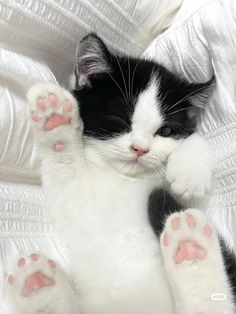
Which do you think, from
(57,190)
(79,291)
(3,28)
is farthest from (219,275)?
(3,28)

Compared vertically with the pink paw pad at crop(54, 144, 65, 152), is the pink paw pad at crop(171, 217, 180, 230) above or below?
below

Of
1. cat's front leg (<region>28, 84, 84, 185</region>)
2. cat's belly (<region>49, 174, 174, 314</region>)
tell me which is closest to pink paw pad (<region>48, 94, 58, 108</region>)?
cat's front leg (<region>28, 84, 84, 185</region>)

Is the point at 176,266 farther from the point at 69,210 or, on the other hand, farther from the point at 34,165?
the point at 34,165

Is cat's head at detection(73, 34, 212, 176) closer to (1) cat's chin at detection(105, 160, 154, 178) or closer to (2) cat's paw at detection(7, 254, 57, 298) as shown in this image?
(1) cat's chin at detection(105, 160, 154, 178)

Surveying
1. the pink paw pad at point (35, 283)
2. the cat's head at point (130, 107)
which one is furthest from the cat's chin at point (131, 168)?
the pink paw pad at point (35, 283)

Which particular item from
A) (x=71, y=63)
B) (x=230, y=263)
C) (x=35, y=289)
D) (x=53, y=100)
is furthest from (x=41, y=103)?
(x=230, y=263)
